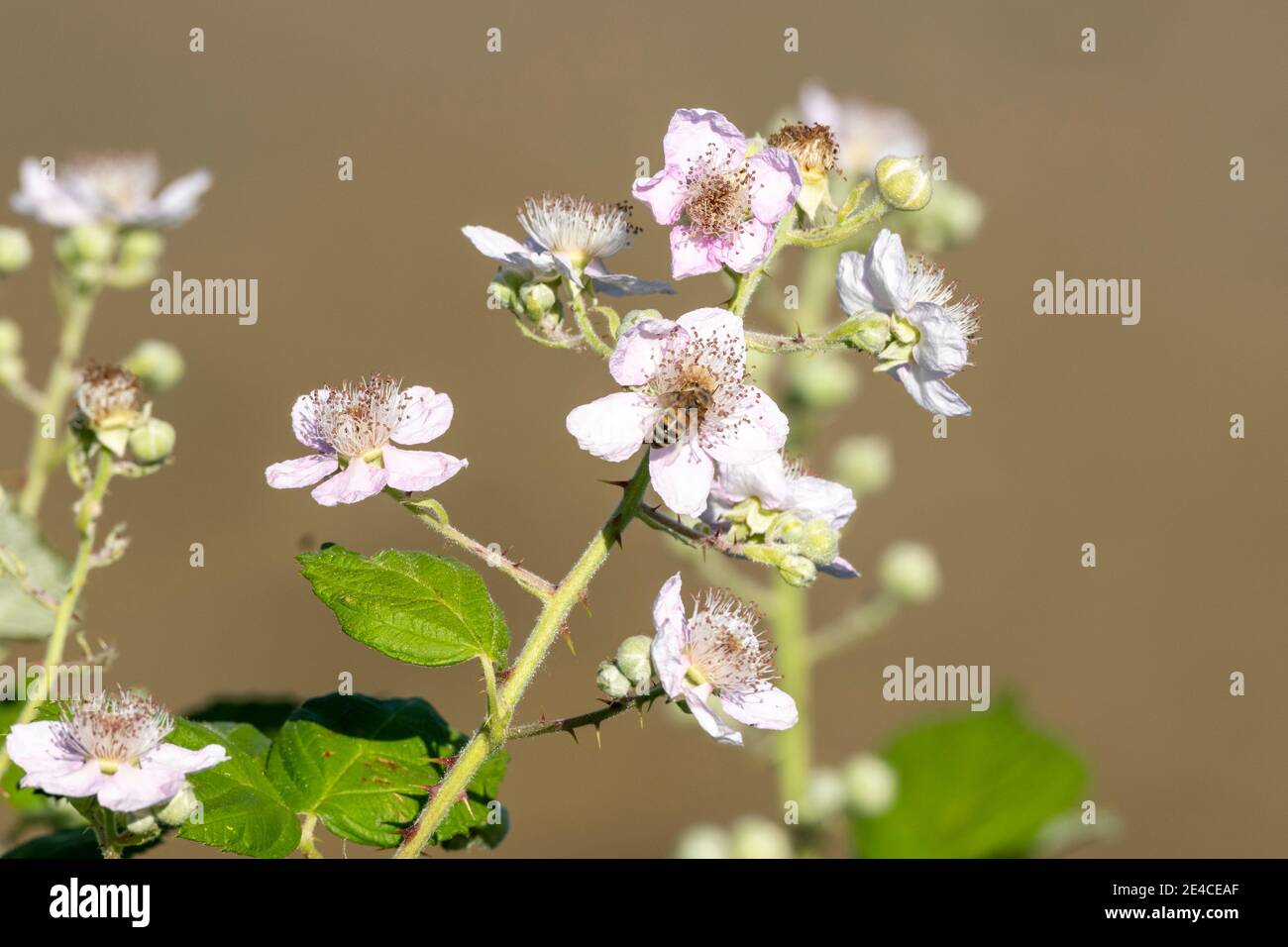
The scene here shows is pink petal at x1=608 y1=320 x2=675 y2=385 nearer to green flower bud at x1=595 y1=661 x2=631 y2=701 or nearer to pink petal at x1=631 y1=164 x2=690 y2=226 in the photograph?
pink petal at x1=631 y1=164 x2=690 y2=226

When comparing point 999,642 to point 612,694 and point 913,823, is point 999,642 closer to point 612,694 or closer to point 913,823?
point 913,823

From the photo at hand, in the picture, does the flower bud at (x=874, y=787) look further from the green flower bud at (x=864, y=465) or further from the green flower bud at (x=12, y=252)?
the green flower bud at (x=12, y=252)

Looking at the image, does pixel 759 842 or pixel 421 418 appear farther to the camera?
pixel 759 842

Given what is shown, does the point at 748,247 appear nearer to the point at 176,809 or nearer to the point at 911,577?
the point at 176,809

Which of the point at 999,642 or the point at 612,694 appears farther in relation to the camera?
the point at 999,642

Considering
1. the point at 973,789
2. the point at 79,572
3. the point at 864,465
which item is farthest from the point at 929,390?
the point at 864,465

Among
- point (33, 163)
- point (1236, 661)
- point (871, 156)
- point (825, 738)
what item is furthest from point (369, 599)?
point (1236, 661)
